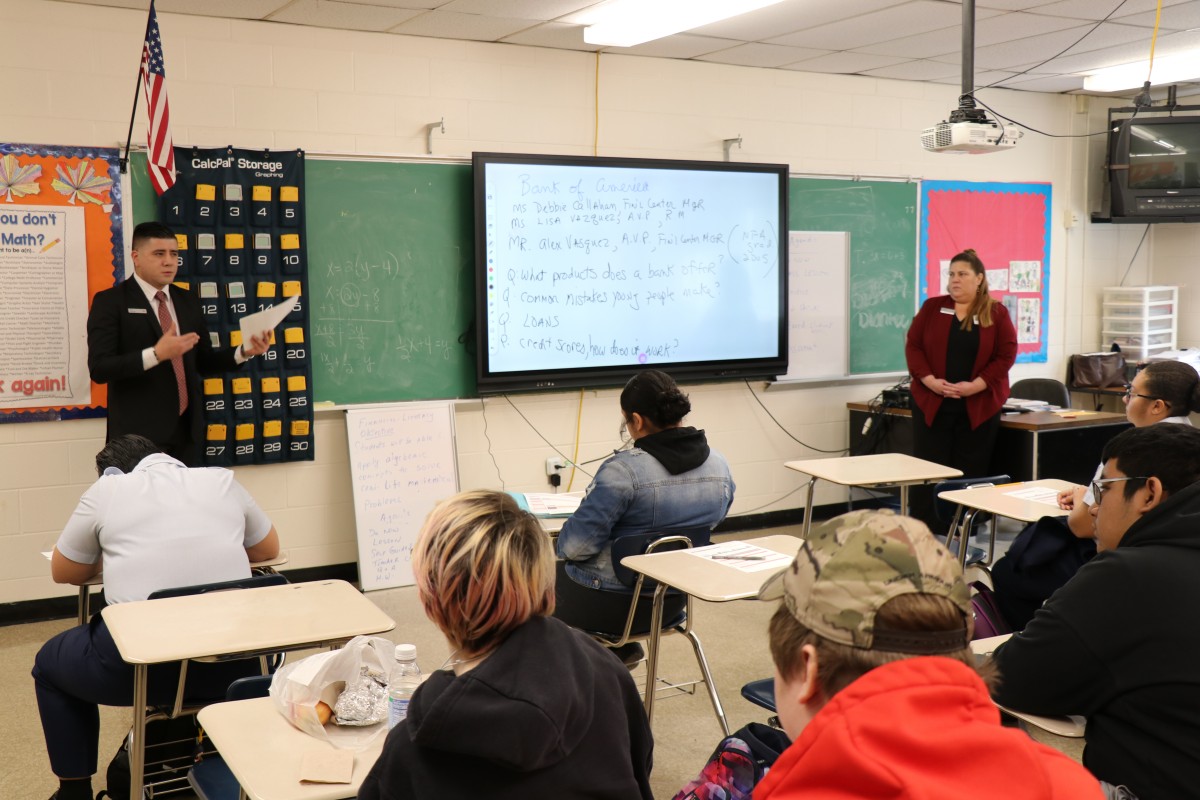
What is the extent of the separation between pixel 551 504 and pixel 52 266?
2.48 m

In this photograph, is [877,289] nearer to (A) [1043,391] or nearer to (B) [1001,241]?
(B) [1001,241]

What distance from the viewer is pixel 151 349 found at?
4.37 meters

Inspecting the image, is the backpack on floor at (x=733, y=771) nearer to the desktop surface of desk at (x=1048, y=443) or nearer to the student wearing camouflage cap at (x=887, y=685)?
the student wearing camouflage cap at (x=887, y=685)

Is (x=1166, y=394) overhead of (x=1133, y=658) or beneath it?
overhead

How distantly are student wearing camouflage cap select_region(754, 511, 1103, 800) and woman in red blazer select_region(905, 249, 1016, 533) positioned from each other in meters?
4.93

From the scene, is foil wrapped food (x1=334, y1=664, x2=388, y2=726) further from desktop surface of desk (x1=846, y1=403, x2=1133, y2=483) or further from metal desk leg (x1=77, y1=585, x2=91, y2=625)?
desktop surface of desk (x1=846, y1=403, x2=1133, y2=483)

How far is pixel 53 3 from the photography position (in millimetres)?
4527

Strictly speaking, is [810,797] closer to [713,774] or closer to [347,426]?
[713,774]

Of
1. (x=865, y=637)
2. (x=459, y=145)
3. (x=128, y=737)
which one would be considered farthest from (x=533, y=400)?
(x=865, y=637)

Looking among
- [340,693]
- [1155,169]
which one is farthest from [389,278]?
[1155,169]

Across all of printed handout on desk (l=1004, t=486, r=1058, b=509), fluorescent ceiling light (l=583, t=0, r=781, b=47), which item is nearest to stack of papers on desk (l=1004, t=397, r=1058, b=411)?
printed handout on desk (l=1004, t=486, r=1058, b=509)

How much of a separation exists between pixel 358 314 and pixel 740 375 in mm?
2213

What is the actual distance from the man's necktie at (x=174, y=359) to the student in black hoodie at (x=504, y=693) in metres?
3.24

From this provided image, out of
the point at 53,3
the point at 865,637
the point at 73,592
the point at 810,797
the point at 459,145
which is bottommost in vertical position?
the point at 73,592
